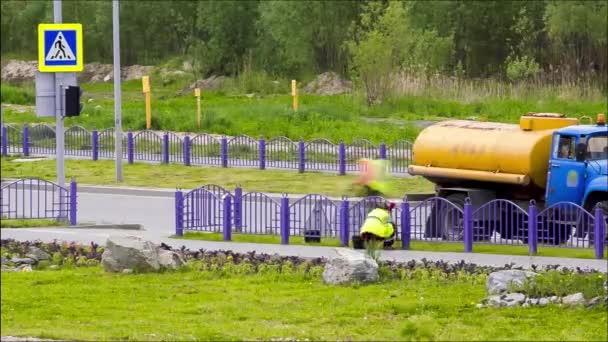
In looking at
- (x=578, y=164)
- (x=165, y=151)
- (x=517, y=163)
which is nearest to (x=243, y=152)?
(x=165, y=151)

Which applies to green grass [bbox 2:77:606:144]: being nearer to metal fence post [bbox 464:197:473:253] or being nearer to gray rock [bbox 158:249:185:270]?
metal fence post [bbox 464:197:473:253]

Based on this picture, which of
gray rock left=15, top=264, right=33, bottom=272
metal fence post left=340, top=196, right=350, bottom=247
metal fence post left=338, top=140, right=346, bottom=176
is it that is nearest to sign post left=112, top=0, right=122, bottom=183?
metal fence post left=338, top=140, right=346, bottom=176

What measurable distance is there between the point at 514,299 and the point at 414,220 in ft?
23.8

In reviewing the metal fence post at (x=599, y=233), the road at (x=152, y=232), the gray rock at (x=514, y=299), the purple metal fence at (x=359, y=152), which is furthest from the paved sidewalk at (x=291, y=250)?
the purple metal fence at (x=359, y=152)

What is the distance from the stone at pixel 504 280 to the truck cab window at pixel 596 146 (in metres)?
6.98

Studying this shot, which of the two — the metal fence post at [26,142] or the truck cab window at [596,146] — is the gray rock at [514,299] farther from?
the metal fence post at [26,142]

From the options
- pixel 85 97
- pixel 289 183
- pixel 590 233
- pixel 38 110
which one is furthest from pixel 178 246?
pixel 85 97

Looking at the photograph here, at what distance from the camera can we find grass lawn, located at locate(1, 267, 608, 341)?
49.2 feet

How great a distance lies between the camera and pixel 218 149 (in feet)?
135

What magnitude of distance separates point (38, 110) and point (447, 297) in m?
11.7

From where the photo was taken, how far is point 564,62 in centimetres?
6362

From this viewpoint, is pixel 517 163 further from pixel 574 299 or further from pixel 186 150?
pixel 186 150

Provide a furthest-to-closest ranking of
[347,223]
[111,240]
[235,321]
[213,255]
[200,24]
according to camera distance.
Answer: [200,24] → [347,223] → [213,255] → [111,240] → [235,321]

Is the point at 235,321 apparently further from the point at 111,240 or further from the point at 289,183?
the point at 289,183
